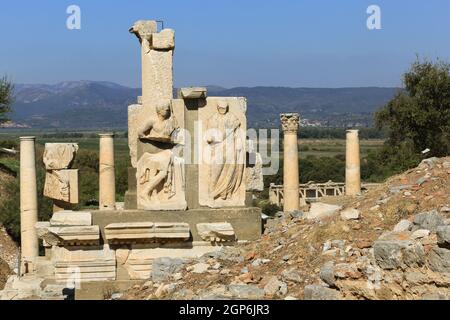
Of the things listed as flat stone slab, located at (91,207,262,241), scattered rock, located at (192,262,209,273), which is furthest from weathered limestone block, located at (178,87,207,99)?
scattered rock, located at (192,262,209,273)

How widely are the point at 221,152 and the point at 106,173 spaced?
7.88 metres

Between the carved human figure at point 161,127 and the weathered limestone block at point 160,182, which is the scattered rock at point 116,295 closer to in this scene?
the weathered limestone block at point 160,182

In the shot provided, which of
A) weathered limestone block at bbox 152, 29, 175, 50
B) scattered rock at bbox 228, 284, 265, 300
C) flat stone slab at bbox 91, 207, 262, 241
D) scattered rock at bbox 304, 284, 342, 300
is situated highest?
weathered limestone block at bbox 152, 29, 175, 50

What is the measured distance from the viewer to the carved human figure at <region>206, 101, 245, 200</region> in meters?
14.1

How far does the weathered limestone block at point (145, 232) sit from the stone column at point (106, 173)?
7.35 metres

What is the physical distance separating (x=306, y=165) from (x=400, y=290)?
6250 centimetres

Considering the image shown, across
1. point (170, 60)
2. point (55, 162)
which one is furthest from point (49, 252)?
point (170, 60)

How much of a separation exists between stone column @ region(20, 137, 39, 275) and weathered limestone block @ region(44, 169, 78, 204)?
2.23 meters

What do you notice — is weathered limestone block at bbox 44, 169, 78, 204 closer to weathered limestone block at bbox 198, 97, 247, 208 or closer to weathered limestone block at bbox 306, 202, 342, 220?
weathered limestone block at bbox 198, 97, 247, 208

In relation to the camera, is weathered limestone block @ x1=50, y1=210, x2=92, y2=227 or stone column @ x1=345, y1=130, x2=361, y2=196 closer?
weathered limestone block @ x1=50, y1=210, x2=92, y2=227

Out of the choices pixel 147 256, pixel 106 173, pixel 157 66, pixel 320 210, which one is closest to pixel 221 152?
pixel 157 66

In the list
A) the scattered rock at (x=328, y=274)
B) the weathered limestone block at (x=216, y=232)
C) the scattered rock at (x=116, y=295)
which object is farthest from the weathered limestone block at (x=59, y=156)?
the scattered rock at (x=328, y=274)

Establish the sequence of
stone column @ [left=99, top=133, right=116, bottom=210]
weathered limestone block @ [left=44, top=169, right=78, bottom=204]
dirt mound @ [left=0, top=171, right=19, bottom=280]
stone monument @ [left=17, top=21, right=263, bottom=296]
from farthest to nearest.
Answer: dirt mound @ [left=0, top=171, right=19, bottom=280] → stone column @ [left=99, top=133, right=116, bottom=210] → weathered limestone block @ [left=44, top=169, right=78, bottom=204] → stone monument @ [left=17, top=21, right=263, bottom=296]

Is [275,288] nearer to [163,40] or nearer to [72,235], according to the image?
[72,235]
